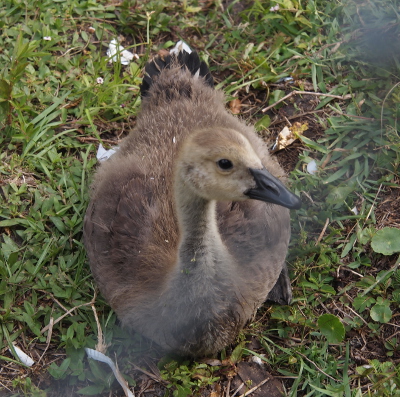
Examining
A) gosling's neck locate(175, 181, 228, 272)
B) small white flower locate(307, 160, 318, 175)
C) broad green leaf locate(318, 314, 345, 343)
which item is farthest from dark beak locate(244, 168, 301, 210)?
small white flower locate(307, 160, 318, 175)

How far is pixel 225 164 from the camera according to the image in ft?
8.36

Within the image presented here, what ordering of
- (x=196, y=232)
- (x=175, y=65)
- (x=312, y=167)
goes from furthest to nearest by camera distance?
(x=312, y=167)
(x=175, y=65)
(x=196, y=232)

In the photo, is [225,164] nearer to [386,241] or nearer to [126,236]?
[126,236]

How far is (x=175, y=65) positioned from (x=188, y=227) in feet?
4.72

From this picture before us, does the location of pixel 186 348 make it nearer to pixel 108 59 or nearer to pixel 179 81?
pixel 179 81

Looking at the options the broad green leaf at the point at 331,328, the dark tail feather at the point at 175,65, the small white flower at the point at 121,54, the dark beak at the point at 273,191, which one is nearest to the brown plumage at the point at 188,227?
the dark beak at the point at 273,191

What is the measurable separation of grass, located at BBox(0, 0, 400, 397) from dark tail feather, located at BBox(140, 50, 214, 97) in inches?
16.6

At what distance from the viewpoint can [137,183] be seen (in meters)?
3.22

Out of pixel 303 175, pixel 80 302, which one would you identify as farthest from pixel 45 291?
pixel 303 175

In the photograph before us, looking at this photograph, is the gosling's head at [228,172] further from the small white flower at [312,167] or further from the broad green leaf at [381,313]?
the small white flower at [312,167]

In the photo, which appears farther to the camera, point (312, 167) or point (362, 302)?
point (312, 167)

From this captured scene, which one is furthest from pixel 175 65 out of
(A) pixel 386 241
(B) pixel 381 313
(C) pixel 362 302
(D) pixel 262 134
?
(B) pixel 381 313

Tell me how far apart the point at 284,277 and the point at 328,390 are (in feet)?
2.40

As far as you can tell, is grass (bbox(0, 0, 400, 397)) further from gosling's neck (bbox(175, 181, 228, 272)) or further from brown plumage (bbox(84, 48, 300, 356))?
gosling's neck (bbox(175, 181, 228, 272))
